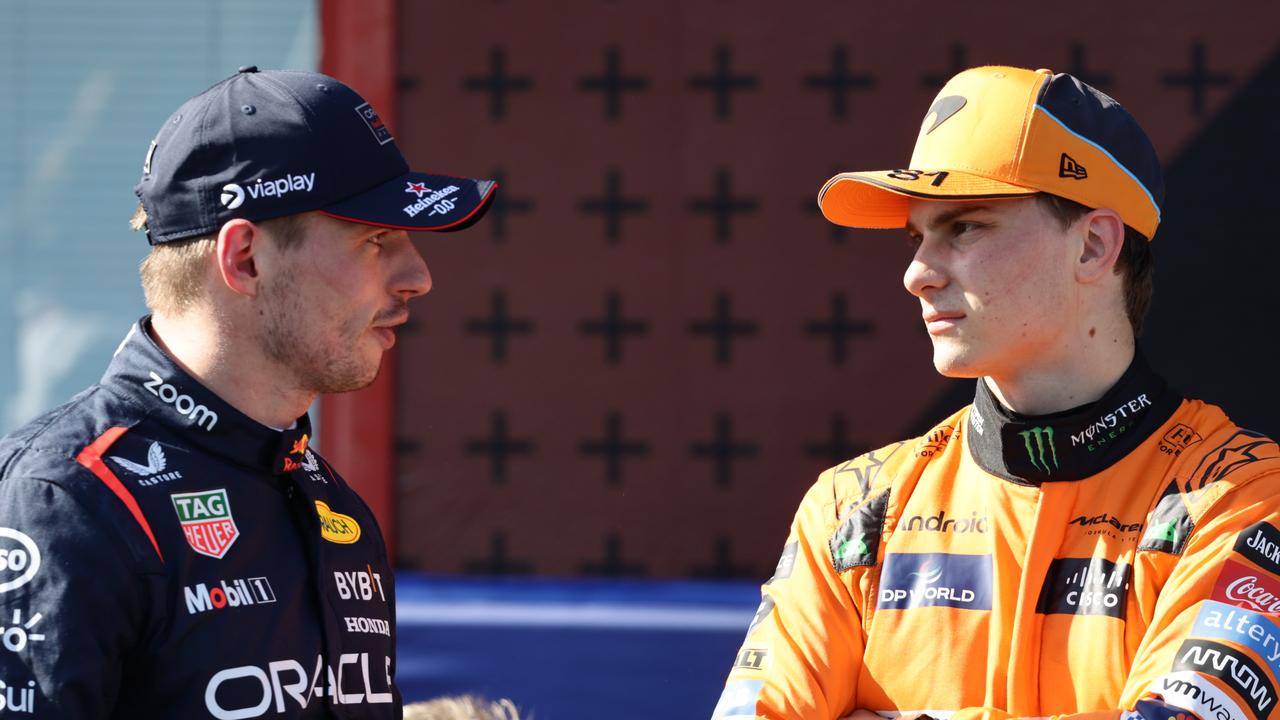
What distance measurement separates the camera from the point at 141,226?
2182 millimetres

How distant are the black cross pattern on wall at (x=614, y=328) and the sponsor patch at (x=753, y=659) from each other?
2.76m

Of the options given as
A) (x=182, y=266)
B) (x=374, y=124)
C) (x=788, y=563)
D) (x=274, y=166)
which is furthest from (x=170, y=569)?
(x=788, y=563)

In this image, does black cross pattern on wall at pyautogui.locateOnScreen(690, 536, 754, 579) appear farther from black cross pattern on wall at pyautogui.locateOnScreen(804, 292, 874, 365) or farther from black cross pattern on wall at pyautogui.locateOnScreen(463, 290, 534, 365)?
black cross pattern on wall at pyautogui.locateOnScreen(463, 290, 534, 365)

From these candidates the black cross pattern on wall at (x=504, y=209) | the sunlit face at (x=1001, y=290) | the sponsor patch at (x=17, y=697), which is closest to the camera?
the sponsor patch at (x=17, y=697)

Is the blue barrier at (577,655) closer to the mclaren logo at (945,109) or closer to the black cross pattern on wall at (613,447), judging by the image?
the black cross pattern on wall at (613,447)

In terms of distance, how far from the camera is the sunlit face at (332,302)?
209 centimetres

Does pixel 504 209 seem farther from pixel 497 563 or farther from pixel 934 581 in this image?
pixel 934 581

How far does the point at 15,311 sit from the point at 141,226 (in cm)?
358

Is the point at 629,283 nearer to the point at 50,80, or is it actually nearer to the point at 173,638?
the point at 50,80

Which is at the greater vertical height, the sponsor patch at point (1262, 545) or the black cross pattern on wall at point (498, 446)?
the sponsor patch at point (1262, 545)

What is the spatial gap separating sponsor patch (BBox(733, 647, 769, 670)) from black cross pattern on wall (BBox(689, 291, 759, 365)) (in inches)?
107

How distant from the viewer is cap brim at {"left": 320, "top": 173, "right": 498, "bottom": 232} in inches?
82.7

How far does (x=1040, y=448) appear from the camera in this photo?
229 centimetres

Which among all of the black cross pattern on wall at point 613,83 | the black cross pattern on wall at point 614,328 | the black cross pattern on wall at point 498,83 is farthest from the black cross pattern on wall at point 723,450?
the black cross pattern on wall at point 498,83
